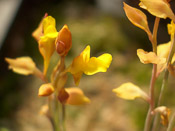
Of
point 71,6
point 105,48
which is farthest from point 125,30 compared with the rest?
point 71,6

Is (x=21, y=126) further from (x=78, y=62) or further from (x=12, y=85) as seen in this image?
(x=78, y=62)

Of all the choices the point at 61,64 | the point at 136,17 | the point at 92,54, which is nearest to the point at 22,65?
the point at 61,64

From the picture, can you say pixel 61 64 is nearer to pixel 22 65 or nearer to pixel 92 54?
pixel 22 65

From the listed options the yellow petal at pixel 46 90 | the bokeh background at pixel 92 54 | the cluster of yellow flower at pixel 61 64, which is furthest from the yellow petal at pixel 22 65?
the bokeh background at pixel 92 54

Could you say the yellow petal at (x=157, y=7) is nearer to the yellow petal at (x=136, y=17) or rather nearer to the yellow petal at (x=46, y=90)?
the yellow petal at (x=136, y=17)

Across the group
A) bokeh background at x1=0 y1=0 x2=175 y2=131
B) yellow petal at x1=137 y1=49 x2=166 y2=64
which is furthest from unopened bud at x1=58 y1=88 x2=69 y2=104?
bokeh background at x1=0 y1=0 x2=175 y2=131
